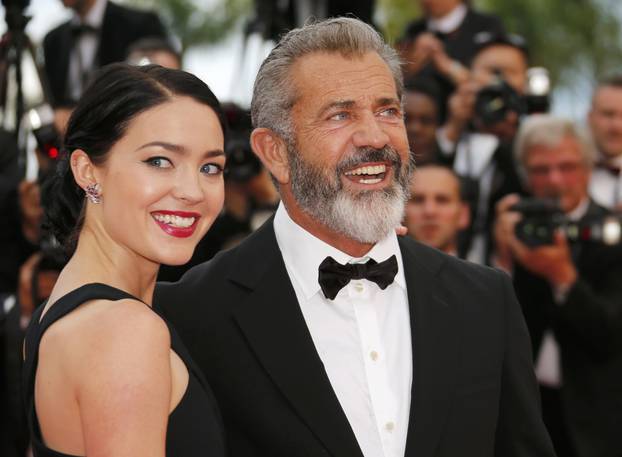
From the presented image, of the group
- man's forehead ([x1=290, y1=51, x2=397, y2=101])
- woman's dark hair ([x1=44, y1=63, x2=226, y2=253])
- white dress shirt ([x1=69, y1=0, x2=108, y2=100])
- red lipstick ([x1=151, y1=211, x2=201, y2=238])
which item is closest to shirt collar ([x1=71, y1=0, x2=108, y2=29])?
white dress shirt ([x1=69, y1=0, x2=108, y2=100])

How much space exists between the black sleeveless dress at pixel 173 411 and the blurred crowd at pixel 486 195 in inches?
62.7

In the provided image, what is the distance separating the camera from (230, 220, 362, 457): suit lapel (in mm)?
2714

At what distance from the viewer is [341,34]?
10.1 feet

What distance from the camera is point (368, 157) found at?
2951mm

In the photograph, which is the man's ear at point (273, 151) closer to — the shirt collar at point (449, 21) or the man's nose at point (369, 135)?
the man's nose at point (369, 135)

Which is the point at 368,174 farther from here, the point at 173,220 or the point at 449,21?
the point at 449,21

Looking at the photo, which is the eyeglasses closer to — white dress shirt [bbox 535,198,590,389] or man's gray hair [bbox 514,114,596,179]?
man's gray hair [bbox 514,114,596,179]

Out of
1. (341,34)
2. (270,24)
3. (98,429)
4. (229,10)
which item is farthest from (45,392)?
(229,10)

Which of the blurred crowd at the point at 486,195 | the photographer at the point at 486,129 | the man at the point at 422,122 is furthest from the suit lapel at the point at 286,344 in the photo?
the man at the point at 422,122

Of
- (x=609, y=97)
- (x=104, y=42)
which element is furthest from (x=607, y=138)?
(x=104, y=42)

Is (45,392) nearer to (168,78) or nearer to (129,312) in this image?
(129,312)

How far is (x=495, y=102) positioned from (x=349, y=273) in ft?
8.85

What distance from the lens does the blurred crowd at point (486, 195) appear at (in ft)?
15.0

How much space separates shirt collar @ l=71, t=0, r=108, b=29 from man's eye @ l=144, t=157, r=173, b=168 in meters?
3.16
